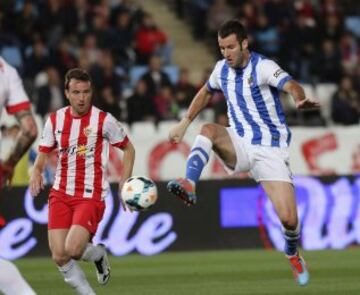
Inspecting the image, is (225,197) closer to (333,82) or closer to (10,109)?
(333,82)

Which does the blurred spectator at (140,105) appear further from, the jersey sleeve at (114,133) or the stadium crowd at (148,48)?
the jersey sleeve at (114,133)

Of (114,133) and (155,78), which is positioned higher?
(114,133)

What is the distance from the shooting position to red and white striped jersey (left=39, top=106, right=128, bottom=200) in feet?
30.2

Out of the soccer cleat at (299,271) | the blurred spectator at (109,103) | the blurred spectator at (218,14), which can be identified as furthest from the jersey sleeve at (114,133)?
the blurred spectator at (218,14)

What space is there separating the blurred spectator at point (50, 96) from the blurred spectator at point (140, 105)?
943 mm

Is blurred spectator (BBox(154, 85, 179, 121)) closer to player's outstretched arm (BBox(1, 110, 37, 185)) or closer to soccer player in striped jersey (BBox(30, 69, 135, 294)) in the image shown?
soccer player in striped jersey (BBox(30, 69, 135, 294))

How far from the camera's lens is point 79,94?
29.7 feet

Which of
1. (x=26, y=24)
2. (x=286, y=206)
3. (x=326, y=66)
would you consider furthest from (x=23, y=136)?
(x=326, y=66)

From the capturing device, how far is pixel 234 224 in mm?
15062

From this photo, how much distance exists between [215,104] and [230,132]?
8.47m

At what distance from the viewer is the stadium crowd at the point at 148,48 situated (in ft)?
58.0

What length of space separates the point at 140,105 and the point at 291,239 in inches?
318

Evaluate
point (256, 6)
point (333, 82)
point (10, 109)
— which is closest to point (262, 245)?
point (333, 82)

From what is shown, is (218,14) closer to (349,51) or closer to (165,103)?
(349,51)
